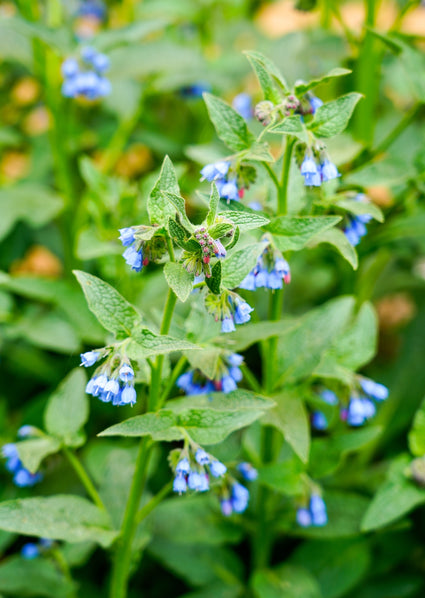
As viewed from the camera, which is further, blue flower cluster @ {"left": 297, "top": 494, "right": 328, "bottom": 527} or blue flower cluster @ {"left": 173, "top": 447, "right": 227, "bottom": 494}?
blue flower cluster @ {"left": 297, "top": 494, "right": 328, "bottom": 527}


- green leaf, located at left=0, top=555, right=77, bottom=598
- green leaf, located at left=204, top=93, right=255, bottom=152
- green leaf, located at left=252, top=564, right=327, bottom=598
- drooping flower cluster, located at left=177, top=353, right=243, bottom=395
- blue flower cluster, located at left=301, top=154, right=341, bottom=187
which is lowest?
green leaf, located at left=0, top=555, right=77, bottom=598

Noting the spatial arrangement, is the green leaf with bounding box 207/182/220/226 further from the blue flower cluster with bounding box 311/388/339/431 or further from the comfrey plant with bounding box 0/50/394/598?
the blue flower cluster with bounding box 311/388/339/431

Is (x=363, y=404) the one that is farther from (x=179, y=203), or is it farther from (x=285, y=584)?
(x=179, y=203)

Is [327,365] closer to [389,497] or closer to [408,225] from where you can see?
[389,497]

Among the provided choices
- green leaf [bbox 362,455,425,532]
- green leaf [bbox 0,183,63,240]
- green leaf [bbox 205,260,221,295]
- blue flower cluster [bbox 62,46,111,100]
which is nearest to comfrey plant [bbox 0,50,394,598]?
green leaf [bbox 205,260,221,295]

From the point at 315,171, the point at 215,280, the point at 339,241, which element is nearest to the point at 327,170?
the point at 315,171

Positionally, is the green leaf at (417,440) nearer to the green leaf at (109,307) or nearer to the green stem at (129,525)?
the green stem at (129,525)
